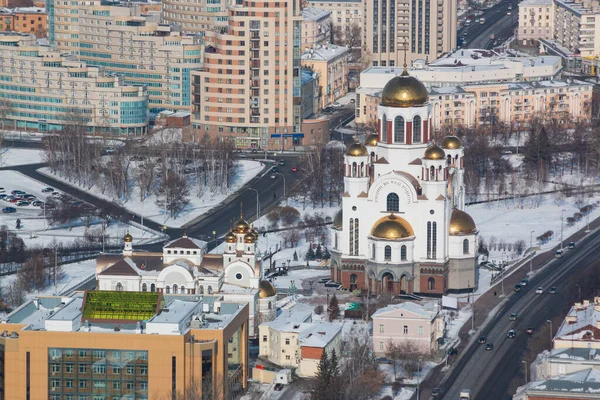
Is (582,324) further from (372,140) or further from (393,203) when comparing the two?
(372,140)

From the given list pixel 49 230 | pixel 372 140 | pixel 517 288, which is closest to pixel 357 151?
pixel 372 140

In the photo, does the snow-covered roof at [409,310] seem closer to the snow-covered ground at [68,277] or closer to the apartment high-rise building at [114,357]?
the apartment high-rise building at [114,357]

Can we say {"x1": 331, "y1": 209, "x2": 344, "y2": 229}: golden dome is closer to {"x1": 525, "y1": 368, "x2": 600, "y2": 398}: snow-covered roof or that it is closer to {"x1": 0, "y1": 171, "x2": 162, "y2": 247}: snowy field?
{"x1": 0, "y1": 171, "x2": 162, "y2": 247}: snowy field

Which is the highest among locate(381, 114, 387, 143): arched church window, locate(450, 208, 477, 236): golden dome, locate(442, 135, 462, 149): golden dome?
locate(381, 114, 387, 143): arched church window

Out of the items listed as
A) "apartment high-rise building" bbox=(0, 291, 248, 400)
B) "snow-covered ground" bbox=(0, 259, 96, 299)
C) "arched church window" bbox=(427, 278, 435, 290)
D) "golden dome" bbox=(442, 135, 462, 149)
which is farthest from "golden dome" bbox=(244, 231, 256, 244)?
"golden dome" bbox=(442, 135, 462, 149)

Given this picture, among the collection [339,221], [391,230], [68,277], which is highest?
[339,221]
